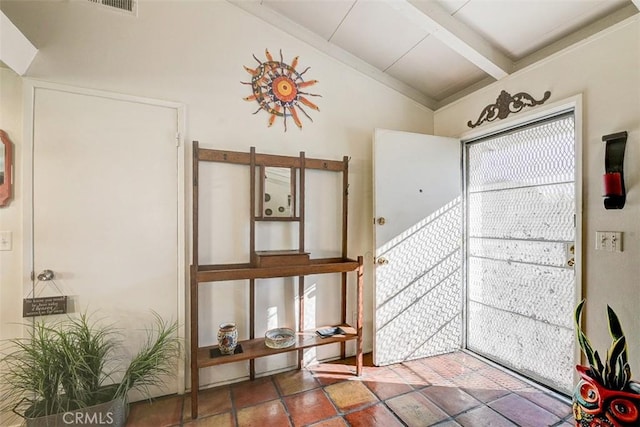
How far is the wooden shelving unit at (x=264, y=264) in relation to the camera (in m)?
1.77

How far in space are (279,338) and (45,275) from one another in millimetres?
1443

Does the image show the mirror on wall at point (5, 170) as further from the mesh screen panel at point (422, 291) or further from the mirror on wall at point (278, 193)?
the mesh screen panel at point (422, 291)

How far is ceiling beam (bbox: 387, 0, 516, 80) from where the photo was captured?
5.85ft

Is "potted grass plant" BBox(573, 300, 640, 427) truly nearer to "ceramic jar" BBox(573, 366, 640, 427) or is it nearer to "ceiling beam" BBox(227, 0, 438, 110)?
"ceramic jar" BBox(573, 366, 640, 427)

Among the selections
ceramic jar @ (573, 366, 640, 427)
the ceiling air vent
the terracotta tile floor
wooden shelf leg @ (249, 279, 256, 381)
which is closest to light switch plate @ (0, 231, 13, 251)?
the terracotta tile floor

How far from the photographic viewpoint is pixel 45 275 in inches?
65.1

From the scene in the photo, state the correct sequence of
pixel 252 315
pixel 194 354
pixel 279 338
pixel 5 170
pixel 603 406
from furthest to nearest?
pixel 252 315 → pixel 279 338 → pixel 194 354 → pixel 5 170 → pixel 603 406

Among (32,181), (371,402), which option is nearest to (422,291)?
(371,402)

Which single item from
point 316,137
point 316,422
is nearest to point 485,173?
point 316,137

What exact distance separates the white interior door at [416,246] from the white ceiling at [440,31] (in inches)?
23.2

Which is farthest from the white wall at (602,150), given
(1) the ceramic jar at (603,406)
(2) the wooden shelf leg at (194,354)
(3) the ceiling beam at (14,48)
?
(3) the ceiling beam at (14,48)

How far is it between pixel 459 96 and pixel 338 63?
1143mm

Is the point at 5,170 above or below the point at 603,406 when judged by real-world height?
above

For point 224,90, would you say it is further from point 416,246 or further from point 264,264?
point 416,246
